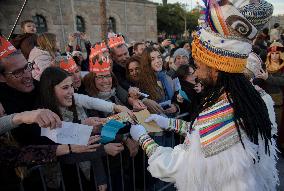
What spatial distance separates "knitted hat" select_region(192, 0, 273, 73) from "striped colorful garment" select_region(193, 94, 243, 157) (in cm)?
25

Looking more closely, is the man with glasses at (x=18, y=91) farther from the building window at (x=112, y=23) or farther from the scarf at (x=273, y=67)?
the building window at (x=112, y=23)

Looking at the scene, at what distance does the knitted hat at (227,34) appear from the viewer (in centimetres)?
183

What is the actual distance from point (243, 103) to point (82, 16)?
29189 mm

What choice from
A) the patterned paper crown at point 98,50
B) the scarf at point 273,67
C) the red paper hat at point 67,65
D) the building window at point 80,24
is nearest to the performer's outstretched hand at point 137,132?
the red paper hat at point 67,65

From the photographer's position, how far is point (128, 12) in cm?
3400

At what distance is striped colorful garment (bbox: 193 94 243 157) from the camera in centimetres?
180

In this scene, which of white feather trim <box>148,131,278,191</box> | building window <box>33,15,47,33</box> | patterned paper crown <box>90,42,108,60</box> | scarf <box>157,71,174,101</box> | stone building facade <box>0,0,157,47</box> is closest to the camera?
white feather trim <box>148,131,278,191</box>

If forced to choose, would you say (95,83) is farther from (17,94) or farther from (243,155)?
(243,155)

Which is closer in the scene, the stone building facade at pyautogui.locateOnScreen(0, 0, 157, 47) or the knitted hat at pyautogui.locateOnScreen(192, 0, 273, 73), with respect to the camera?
the knitted hat at pyautogui.locateOnScreen(192, 0, 273, 73)

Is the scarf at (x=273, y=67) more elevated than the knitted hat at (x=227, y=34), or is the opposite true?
the knitted hat at (x=227, y=34)

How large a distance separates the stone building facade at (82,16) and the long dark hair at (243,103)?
861 inches

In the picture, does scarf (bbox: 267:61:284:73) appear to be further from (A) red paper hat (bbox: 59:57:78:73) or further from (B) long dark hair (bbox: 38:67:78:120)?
(B) long dark hair (bbox: 38:67:78:120)

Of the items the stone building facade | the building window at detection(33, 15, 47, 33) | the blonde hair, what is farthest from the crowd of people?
the building window at detection(33, 15, 47, 33)

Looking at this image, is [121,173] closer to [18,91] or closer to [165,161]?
[165,161]
